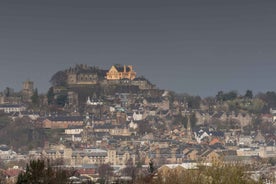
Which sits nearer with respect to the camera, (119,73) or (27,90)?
(27,90)

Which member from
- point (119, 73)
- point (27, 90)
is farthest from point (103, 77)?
point (27, 90)

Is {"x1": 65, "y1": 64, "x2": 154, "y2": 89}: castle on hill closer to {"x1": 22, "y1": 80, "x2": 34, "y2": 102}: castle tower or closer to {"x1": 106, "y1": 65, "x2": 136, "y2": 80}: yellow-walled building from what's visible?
{"x1": 106, "y1": 65, "x2": 136, "y2": 80}: yellow-walled building

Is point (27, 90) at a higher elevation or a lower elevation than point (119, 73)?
lower

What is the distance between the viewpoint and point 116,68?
11825cm

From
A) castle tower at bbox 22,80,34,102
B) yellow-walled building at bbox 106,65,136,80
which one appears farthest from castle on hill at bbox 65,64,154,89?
castle tower at bbox 22,80,34,102

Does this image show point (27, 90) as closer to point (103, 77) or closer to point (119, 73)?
point (103, 77)

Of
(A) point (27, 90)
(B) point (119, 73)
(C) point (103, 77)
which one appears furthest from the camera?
(B) point (119, 73)

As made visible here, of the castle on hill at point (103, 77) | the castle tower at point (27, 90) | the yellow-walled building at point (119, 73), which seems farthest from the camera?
the yellow-walled building at point (119, 73)

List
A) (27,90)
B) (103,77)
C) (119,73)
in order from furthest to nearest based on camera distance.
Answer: (119,73) → (103,77) → (27,90)

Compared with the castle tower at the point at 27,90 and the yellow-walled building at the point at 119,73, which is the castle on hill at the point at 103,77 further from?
the castle tower at the point at 27,90

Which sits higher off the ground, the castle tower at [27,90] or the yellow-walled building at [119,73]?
the yellow-walled building at [119,73]

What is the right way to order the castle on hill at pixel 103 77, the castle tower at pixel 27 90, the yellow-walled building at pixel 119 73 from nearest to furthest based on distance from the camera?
the castle tower at pixel 27 90, the castle on hill at pixel 103 77, the yellow-walled building at pixel 119 73

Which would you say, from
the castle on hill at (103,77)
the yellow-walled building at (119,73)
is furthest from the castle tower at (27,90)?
the yellow-walled building at (119,73)

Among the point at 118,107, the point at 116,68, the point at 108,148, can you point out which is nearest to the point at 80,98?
the point at 118,107
